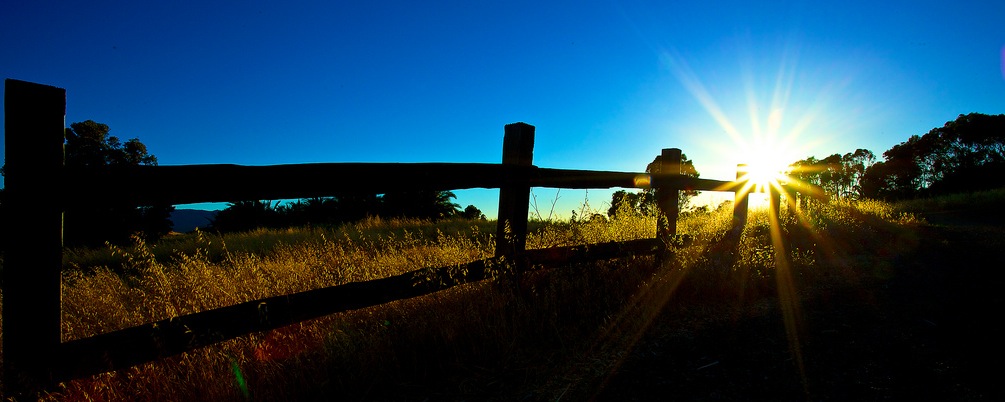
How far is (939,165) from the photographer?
3394cm

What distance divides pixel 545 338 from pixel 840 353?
172 centimetres

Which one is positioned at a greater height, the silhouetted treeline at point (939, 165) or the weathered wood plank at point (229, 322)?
the silhouetted treeline at point (939, 165)

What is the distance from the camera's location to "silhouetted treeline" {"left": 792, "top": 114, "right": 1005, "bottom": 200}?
27.4 m

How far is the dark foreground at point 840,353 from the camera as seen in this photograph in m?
2.23

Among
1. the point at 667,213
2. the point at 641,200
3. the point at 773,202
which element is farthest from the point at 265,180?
the point at 773,202

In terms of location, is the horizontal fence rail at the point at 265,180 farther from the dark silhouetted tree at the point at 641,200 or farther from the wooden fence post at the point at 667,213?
the dark silhouetted tree at the point at 641,200

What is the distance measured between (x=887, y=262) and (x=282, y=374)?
261 inches

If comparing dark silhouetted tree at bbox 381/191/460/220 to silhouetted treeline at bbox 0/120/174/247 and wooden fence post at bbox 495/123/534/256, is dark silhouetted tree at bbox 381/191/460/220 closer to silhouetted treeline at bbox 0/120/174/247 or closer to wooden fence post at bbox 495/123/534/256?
silhouetted treeline at bbox 0/120/174/247

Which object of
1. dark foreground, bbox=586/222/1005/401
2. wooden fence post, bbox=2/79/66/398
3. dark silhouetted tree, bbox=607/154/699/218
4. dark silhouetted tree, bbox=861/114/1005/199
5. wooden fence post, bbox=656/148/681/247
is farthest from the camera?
dark silhouetted tree, bbox=861/114/1005/199

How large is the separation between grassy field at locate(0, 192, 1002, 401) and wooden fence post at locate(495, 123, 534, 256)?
0.99ft

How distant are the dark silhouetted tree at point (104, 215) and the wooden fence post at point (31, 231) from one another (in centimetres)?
1769

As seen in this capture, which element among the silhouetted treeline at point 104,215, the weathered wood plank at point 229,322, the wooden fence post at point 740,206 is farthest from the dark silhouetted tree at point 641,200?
the silhouetted treeline at point 104,215

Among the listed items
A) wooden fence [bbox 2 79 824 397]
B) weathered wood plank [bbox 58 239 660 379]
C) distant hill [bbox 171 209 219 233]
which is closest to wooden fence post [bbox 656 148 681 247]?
weathered wood plank [bbox 58 239 660 379]

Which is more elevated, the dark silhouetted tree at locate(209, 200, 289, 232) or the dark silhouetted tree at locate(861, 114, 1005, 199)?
the dark silhouetted tree at locate(861, 114, 1005, 199)
